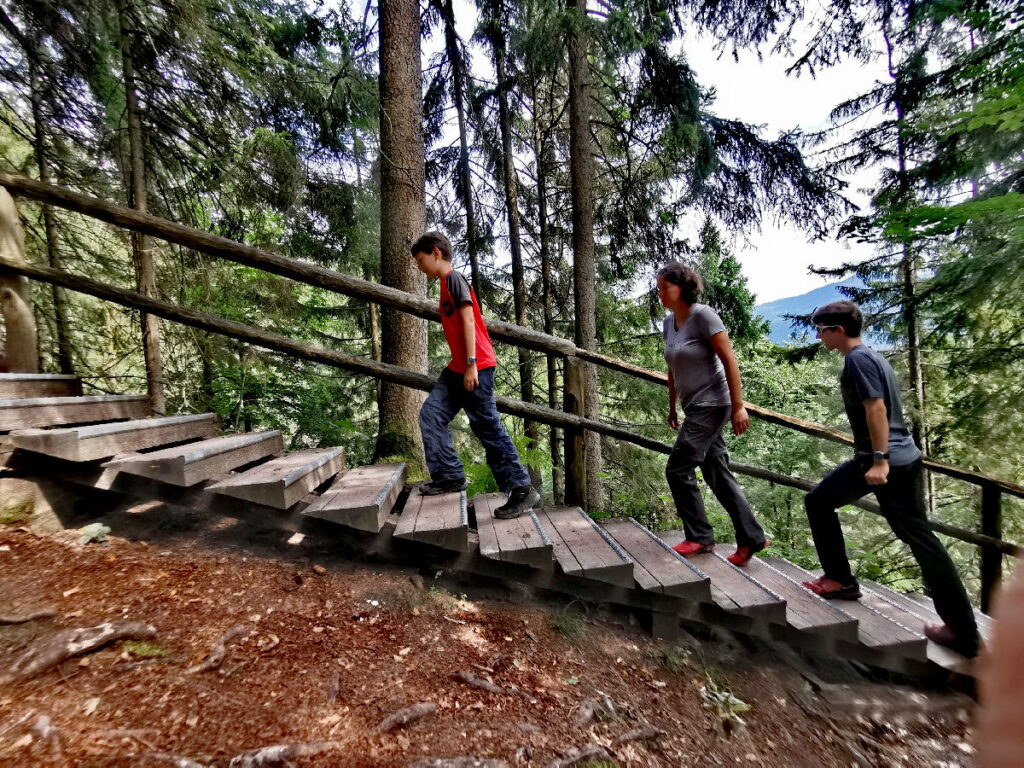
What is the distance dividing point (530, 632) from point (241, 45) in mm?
A: 6832

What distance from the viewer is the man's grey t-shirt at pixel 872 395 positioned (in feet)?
9.39

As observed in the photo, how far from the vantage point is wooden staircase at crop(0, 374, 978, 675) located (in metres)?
2.63

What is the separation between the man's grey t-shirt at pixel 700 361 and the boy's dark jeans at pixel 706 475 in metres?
0.07

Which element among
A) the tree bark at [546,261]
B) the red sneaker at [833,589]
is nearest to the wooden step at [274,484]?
the red sneaker at [833,589]

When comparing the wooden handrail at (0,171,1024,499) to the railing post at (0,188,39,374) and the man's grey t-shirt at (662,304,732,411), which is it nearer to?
the railing post at (0,188,39,374)

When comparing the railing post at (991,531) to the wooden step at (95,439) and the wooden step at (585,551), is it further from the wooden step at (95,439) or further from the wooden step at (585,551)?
the wooden step at (95,439)

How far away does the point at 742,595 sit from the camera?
112 inches

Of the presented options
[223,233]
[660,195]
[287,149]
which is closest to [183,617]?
[287,149]

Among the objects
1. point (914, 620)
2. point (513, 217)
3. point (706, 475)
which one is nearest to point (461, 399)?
point (706, 475)

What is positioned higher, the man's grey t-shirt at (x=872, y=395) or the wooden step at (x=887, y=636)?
the man's grey t-shirt at (x=872, y=395)

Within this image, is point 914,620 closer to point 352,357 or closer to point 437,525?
point 437,525

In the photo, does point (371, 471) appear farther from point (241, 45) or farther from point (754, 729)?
point (241, 45)

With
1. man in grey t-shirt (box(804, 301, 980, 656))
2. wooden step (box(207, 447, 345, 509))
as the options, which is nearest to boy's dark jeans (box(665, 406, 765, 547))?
man in grey t-shirt (box(804, 301, 980, 656))

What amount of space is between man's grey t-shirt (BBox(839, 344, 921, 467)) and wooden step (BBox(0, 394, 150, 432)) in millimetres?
4765
